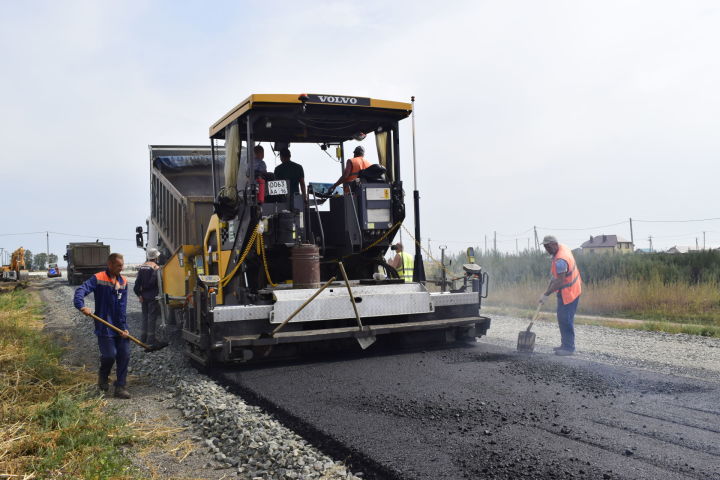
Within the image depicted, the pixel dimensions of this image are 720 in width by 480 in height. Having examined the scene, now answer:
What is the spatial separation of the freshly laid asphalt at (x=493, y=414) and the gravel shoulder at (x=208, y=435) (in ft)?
0.53

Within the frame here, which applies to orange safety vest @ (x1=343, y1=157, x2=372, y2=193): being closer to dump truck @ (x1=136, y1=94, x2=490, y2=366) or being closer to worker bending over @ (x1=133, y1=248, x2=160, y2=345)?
dump truck @ (x1=136, y1=94, x2=490, y2=366)

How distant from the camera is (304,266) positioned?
652 cm

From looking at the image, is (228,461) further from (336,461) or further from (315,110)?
(315,110)

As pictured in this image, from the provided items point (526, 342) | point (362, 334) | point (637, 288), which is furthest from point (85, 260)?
point (526, 342)

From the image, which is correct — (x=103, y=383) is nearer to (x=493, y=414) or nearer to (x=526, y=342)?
(x=493, y=414)

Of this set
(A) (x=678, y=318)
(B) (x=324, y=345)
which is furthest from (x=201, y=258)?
(A) (x=678, y=318)

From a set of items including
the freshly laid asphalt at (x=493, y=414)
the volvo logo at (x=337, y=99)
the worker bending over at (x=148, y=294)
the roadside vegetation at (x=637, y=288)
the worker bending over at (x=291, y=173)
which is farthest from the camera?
the roadside vegetation at (x=637, y=288)

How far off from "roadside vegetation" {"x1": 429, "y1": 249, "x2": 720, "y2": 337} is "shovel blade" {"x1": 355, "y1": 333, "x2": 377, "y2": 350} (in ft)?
17.6

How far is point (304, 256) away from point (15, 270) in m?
26.1

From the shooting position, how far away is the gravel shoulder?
382 cm

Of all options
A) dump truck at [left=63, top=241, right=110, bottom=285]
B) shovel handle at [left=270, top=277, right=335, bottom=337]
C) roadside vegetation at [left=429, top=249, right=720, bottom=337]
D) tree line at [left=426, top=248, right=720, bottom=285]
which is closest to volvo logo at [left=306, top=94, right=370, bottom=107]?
shovel handle at [left=270, top=277, right=335, bottom=337]

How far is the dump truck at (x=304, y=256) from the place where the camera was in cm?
618

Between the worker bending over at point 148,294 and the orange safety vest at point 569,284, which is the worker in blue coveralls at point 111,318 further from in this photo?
the orange safety vest at point 569,284

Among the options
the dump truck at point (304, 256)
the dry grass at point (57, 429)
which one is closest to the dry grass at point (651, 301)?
the dump truck at point (304, 256)
